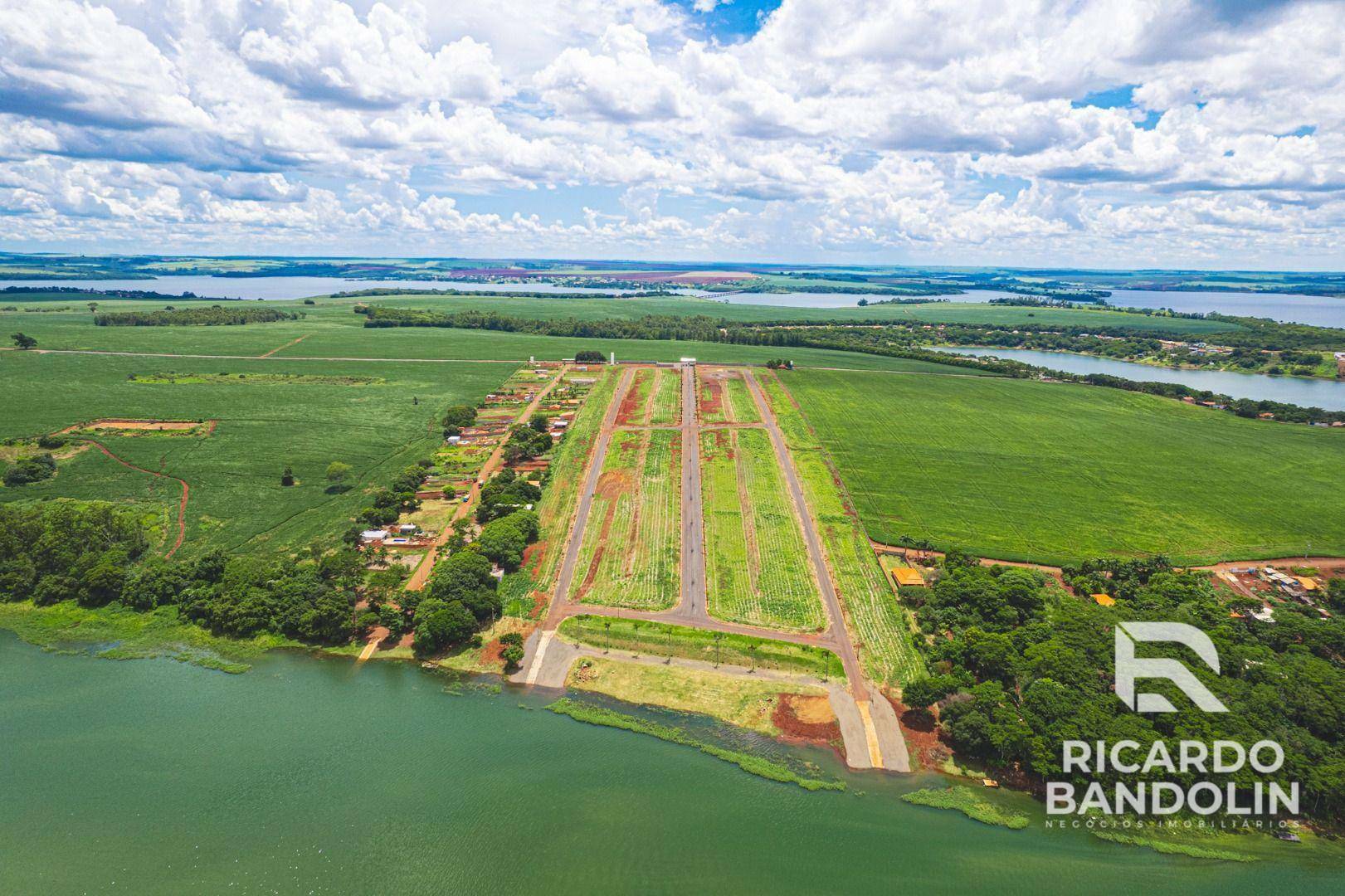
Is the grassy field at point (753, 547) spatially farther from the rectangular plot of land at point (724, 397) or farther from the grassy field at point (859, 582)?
the rectangular plot of land at point (724, 397)

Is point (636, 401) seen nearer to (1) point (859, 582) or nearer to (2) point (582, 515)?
(2) point (582, 515)

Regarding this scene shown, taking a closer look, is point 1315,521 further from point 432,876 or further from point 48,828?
point 48,828

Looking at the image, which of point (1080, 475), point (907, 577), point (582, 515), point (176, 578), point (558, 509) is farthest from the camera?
point (1080, 475)

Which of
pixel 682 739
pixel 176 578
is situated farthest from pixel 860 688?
pixel 176 578

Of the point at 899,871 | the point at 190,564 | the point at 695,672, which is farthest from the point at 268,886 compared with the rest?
the point at 190,564

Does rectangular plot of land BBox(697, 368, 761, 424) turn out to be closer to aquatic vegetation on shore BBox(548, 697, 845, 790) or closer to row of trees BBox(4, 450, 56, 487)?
aquatic vegetation on shore BBox(548, 697, 845, 790)

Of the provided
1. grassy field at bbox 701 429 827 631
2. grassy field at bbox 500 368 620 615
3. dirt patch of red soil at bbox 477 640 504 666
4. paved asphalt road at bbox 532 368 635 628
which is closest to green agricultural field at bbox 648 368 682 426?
paved asphalt road at bbox 532 368 635 628

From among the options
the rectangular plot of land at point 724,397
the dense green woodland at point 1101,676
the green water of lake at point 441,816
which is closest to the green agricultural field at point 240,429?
the green water of lake at point 441,816
